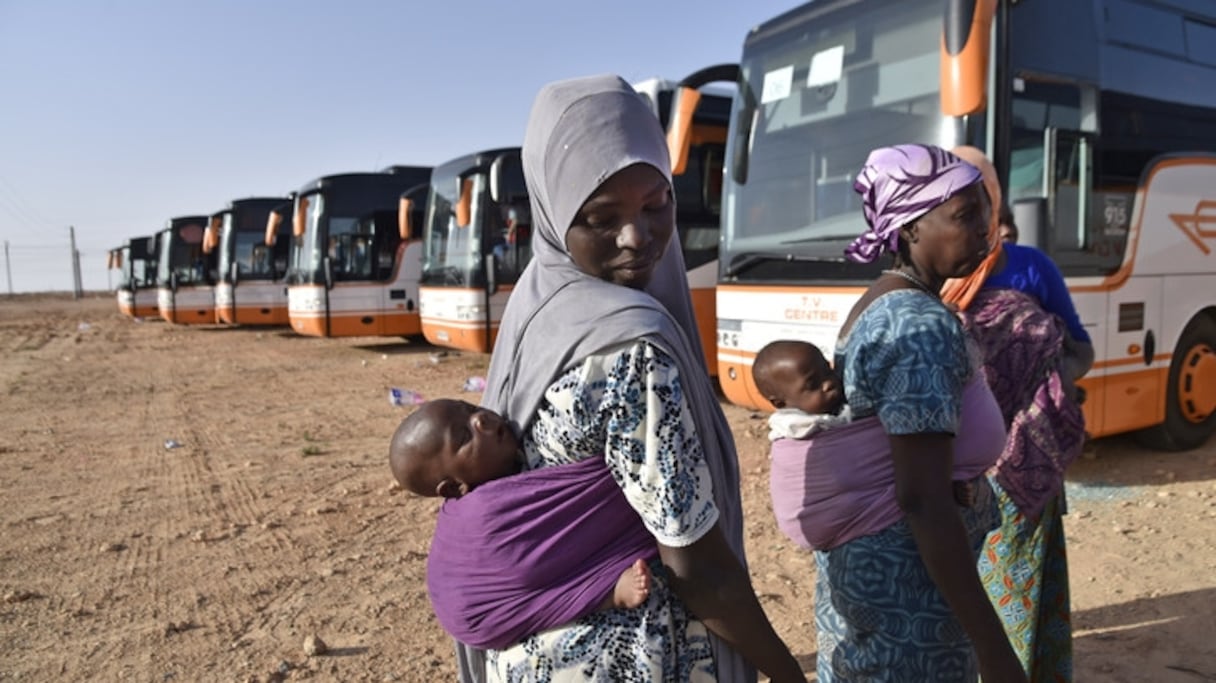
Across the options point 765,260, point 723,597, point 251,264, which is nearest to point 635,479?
point 723,597

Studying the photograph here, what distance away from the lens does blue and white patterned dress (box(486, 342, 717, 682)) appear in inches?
47.3

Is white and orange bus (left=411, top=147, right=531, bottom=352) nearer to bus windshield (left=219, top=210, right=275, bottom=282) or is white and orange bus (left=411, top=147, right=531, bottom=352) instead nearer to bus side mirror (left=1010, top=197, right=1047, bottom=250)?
bus side mirror (left=1010, top=197, right=1047, bottom=250)

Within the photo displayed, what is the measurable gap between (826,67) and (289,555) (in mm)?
4477

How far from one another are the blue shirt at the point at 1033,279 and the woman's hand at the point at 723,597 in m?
1.64

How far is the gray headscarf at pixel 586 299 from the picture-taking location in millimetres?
1238

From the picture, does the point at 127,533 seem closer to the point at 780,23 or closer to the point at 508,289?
the point at 780,23

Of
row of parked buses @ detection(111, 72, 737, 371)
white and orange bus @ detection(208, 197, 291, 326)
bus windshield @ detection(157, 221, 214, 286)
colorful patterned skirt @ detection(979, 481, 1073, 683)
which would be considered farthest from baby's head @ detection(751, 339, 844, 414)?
bus windshield @ detection(157, 221, 214, 286)

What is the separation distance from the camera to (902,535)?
1.73m

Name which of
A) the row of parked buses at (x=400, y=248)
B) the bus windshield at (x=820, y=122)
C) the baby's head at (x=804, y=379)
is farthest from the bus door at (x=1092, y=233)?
the baby's head at (x=804, y=379)

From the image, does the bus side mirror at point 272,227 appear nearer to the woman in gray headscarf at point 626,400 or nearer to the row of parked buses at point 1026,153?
the row of parked buses at point 1026,153

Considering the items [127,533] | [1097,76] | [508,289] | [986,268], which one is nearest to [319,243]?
[508,289]

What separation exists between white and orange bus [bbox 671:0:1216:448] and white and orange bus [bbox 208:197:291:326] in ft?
49.8

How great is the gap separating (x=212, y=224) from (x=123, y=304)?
1005cm

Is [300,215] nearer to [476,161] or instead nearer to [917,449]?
[476,161]
